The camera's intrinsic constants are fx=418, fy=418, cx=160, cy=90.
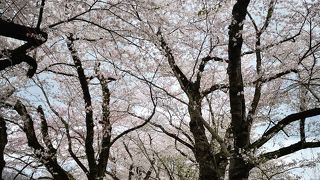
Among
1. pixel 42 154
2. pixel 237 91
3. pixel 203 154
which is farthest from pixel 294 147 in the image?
pixel 42 154

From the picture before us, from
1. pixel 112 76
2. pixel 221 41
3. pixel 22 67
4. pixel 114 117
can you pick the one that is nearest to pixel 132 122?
pixel 114 117

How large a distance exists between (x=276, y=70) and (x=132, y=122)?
912cm

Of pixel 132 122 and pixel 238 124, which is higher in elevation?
pixel 132 122

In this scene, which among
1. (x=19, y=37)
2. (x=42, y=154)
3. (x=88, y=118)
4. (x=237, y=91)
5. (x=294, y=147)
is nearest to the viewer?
(x=19, y=37)

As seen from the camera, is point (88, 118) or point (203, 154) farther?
point (88, 118)

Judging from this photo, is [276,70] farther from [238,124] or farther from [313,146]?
[238,124]

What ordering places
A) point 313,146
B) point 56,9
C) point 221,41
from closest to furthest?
1. point 313,146
2. point 56,9
3. point 221,41

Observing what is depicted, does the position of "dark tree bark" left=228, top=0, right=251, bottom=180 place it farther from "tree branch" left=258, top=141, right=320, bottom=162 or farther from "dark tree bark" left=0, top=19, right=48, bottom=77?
"dark tree bark" left=0, top=19, right=48, bottom=77

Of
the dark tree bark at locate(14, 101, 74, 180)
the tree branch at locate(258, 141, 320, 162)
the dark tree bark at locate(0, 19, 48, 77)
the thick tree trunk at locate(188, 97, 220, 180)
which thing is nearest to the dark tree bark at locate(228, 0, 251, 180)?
the tree branch at locate(258, 141, 320, 162)

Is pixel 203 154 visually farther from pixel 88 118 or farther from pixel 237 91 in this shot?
pixel 237 91

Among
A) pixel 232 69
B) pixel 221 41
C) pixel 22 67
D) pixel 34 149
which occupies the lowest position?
pixel 34 149

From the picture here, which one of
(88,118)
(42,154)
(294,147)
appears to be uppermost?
(88,118)

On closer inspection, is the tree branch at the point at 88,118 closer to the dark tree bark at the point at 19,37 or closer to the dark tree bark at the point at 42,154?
the dark tree bark at the point at 42,154

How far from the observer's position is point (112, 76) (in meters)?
13.0
